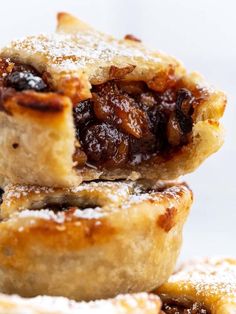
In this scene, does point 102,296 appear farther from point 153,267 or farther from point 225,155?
point 225,155

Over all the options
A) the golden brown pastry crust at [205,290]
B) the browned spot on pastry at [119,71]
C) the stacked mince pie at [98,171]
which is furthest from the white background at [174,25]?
the browned spot on pastry at [119,71]

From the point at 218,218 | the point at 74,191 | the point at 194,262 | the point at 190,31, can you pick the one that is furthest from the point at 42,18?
the point at 74,191

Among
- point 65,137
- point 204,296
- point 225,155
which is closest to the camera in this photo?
point 65,137

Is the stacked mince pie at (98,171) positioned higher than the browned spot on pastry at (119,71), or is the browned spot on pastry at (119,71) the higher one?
the browned spot on pastry at (119,71)

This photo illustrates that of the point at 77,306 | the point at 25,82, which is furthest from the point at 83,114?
the point at 77,306

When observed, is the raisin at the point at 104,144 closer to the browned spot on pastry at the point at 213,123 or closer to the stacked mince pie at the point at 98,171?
the stacked mince pie at the point at 98,171

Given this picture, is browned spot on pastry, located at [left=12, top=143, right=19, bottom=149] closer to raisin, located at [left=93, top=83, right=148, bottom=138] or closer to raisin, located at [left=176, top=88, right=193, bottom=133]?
raisin, located at [left=93, top=83, right=148, bottom=138]
